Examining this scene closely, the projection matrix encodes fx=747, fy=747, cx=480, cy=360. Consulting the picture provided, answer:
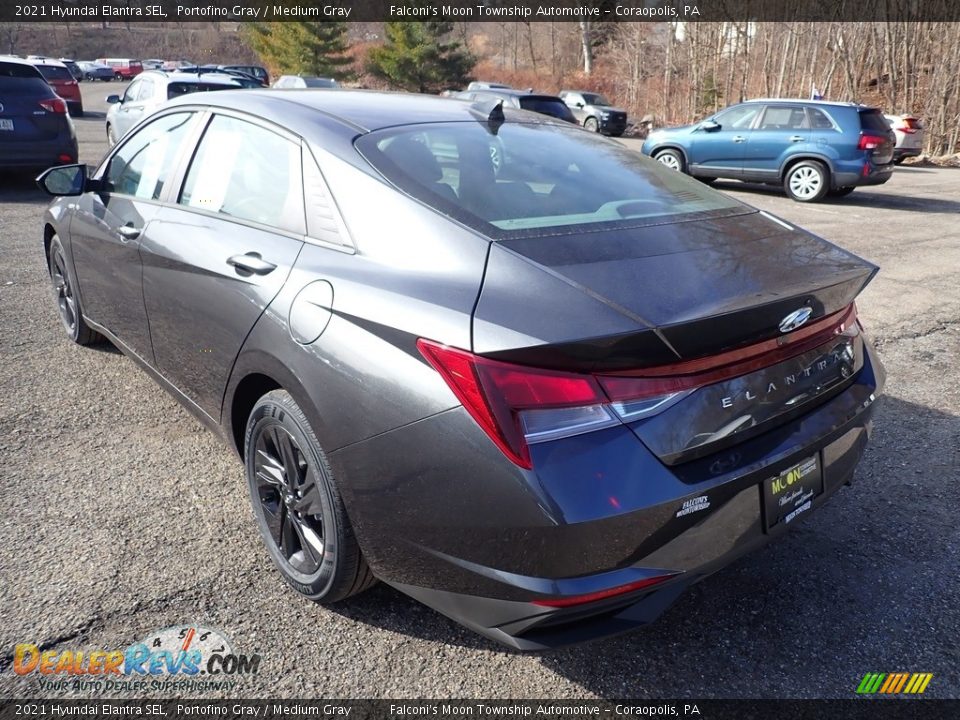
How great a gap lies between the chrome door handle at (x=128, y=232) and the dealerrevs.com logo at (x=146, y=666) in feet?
5.87

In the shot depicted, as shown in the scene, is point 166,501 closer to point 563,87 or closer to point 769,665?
point 769,665

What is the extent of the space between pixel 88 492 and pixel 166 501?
341mm

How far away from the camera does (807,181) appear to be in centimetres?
1252

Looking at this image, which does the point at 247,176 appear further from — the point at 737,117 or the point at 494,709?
the point at 737,117

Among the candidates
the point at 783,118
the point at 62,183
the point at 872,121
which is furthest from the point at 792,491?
the point at 783,118

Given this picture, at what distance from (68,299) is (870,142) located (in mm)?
11723

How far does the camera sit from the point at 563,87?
4500cm

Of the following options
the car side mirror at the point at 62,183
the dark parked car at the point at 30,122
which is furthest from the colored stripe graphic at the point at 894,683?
the dark parked car at the point at 30,122

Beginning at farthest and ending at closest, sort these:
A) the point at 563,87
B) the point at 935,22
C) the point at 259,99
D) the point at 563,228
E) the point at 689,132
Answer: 1. the point at 563,87
2. the point at 935,22
3. the point at 689,132
4. the point at 259,99
5. the point at 563,228

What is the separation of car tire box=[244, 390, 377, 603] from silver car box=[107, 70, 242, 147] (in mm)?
11405

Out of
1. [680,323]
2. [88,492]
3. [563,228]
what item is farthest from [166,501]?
[680,323]

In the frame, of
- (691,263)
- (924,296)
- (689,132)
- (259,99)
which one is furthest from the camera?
(689,132)

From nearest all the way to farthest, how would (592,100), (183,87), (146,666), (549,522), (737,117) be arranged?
1. (549,522)
2. (146,666)
3. (183,87)
4. (737,117)
5. (592,100)

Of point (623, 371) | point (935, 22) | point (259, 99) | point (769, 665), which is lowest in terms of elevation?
point (769, 665)
